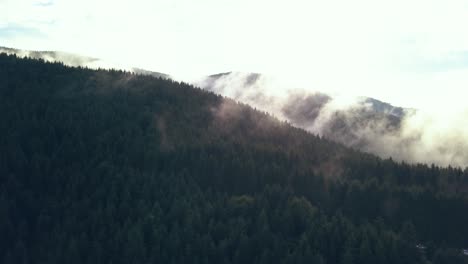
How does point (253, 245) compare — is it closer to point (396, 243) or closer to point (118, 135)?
point (396, 243)

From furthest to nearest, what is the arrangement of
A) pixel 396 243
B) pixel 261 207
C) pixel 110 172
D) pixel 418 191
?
pixel 418 191, pixel 110 172, pixel 261 207, pixel 396 243

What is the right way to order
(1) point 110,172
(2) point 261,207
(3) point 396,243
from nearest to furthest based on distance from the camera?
(3) point 396,243
(2) point 261,207
(1) point 110,172

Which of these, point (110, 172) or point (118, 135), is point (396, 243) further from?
point (118, 135)

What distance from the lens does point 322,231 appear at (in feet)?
444

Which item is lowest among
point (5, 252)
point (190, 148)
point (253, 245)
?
point (5, 252)

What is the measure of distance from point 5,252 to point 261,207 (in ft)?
204

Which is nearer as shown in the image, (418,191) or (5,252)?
(5,252)

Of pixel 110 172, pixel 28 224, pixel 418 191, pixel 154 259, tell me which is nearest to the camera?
pixel 154 259

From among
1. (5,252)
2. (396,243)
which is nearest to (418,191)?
(396,243)

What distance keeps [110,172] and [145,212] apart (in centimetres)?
2578

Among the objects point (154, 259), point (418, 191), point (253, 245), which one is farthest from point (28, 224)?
point (418, 191)

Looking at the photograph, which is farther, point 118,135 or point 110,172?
point 118,135

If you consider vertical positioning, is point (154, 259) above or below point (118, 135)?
below

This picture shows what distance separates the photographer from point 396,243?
131 m
